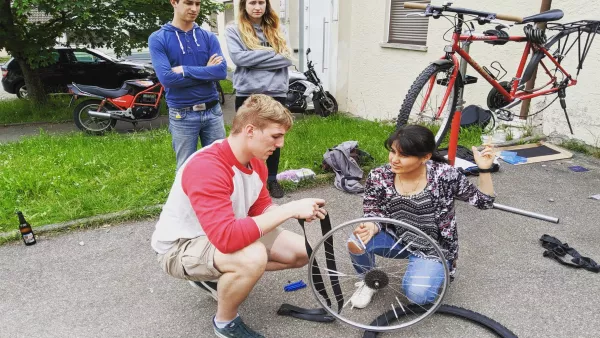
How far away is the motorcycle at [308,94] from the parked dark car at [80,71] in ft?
14.6

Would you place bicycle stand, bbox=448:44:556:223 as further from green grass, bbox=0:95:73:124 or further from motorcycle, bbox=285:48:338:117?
green grass, bbox=0:95:73:124

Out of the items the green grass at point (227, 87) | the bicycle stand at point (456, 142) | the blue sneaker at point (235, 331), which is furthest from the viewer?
the green grass at point (227, 87)

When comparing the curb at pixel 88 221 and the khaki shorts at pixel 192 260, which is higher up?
the khaki shorts at pixel 192 260

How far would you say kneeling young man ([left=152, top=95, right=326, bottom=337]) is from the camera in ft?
6.21

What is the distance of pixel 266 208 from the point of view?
240 cm

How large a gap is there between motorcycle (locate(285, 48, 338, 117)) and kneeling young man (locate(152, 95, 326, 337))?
20.7 feet

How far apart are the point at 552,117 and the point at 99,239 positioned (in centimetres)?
526

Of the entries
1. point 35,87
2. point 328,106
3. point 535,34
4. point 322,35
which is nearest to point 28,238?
point 535,34

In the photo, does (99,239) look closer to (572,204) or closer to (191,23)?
(191,23)

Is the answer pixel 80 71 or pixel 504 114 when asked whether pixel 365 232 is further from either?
pixel 80 71

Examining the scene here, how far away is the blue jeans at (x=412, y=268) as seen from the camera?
2.29m

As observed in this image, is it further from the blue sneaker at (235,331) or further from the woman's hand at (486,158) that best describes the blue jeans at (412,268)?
the blue sneaker at (235,331)

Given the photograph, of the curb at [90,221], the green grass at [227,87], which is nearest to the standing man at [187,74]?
the curb at [90,221]

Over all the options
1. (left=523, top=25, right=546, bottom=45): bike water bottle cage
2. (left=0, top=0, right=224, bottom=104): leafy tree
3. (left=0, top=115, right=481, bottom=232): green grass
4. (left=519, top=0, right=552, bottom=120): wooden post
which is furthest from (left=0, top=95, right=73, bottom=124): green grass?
(left=523, top=25, right=546, bottom=45): bike water bottle cage
